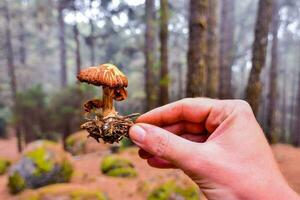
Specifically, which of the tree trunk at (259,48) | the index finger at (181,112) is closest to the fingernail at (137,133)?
the index finger at (181,112)

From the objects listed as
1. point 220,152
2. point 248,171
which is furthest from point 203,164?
point 248,171

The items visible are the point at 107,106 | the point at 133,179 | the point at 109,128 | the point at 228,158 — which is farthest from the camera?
the point at 133,179

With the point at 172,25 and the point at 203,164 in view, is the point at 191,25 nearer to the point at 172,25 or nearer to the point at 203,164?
the point at 203,164

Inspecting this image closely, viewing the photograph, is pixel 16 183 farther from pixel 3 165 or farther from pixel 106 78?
pixel 106 78

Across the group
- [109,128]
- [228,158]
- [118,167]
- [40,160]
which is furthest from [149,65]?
[228,158]

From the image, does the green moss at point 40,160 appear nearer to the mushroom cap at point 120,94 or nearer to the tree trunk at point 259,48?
the tree trunk at point 259,48

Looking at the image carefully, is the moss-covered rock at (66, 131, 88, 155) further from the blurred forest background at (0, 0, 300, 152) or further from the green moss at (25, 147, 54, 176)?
the green moss at (25, 147, 54, 176)
